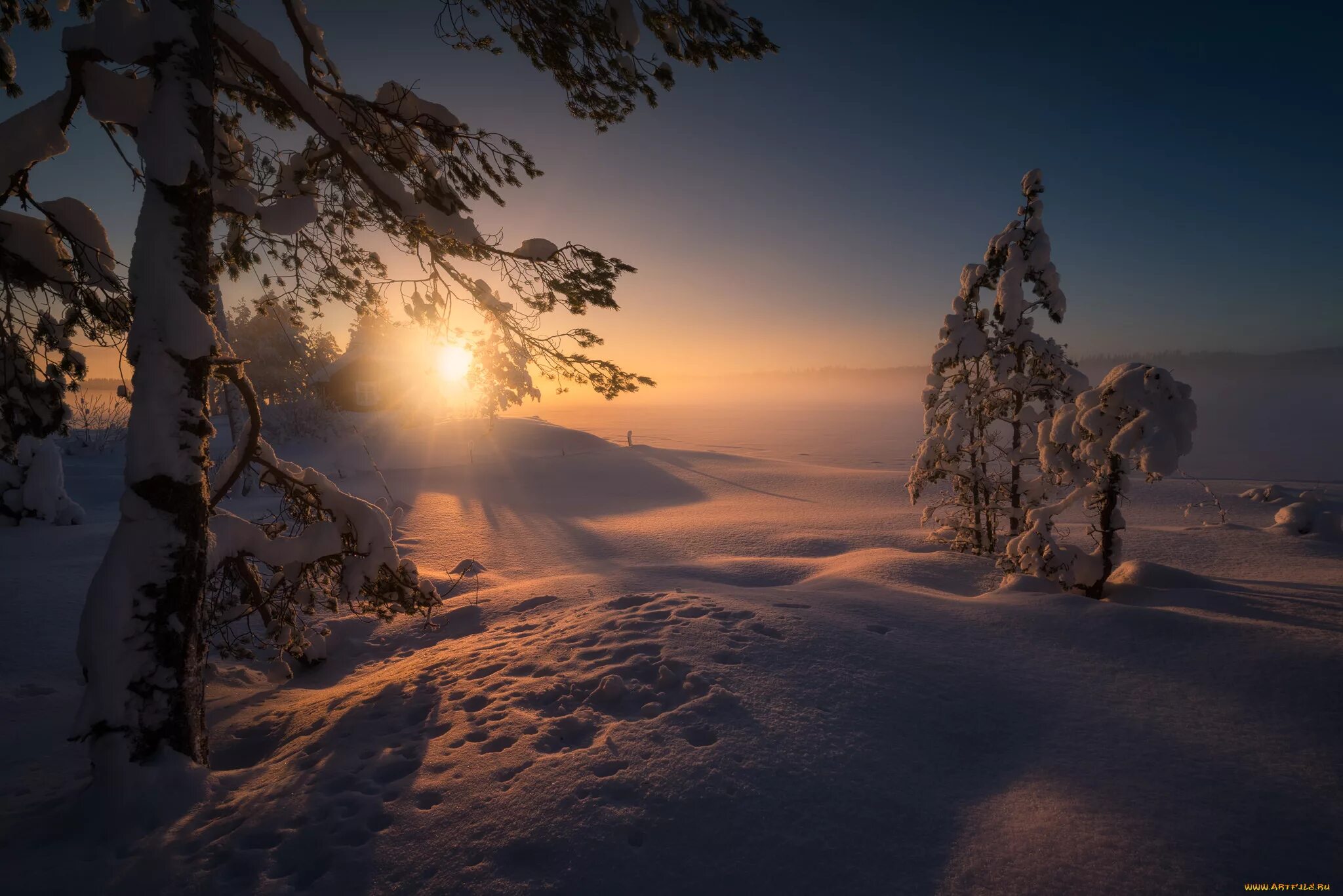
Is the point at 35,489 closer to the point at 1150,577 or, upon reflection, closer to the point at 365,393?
the point at 1150,577

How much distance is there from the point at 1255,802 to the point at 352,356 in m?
41.8

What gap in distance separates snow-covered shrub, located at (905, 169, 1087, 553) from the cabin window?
3651 cm

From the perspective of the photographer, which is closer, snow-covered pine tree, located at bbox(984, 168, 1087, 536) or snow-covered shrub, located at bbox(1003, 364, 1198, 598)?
snow-covered shrub, located at bbox(1003, 364, 1198, 598)

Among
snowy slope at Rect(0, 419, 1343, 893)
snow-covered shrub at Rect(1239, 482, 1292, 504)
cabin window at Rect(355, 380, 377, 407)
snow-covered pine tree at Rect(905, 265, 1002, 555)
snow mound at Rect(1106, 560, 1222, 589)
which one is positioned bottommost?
snowy slope at Rect(0, 419, 1343, 893)

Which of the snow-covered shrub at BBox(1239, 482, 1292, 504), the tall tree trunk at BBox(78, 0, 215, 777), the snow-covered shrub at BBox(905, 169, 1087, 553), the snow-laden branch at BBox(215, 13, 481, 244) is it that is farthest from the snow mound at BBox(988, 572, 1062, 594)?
the snow-covered shrub at BBox(1239, 482, 1292, 504)

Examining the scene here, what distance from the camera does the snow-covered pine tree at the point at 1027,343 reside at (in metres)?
9.14

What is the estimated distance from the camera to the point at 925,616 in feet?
17.0

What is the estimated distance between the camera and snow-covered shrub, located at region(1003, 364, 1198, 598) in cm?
583

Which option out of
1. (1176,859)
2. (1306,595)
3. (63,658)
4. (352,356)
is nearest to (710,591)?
(1176,859)

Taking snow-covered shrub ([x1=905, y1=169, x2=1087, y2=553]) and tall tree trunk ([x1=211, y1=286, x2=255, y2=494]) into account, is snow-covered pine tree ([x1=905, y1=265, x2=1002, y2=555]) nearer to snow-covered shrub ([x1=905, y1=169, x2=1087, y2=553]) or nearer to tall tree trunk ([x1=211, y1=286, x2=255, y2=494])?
snow-covered shrub ([x1=905, y1=169, x2=1087, y2=553])

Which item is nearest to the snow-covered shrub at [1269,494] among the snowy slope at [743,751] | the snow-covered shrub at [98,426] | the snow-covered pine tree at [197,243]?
the snowy slope at [743,751]

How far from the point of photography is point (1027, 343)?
9.29 metres

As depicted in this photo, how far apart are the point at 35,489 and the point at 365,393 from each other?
85.8 feet

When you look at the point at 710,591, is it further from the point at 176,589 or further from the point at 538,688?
the point at 176,589
